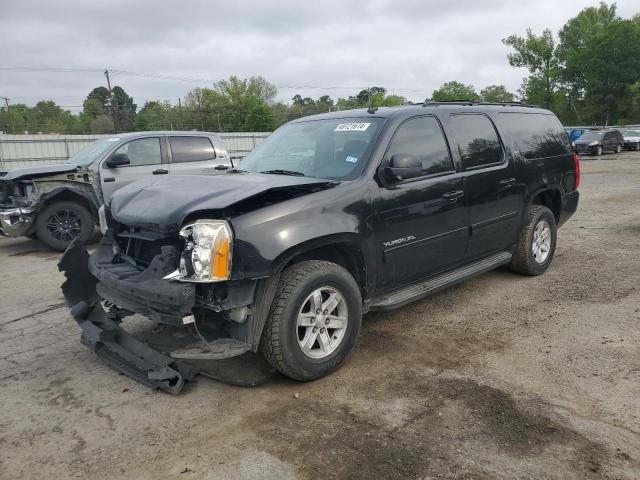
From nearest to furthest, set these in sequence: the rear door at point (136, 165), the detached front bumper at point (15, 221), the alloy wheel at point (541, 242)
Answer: the alloy wheel at point (541, 242) < the detached front bumper at point (15, 221) < the rear door at point (136, 165)

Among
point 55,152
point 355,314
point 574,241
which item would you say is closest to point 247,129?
point 55,152

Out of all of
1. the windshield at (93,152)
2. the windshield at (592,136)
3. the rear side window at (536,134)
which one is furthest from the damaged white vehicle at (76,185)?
the windshield at (592,136)

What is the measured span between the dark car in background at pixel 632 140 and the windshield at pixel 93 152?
3473 cm

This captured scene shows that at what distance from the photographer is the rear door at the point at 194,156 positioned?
9273mm

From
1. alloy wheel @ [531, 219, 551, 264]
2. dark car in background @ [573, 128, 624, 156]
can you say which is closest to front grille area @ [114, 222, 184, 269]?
alloy wheel @ [531, 219, 551, 264]

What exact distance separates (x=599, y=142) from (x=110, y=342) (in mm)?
33641

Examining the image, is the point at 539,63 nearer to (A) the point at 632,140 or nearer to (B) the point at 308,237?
(A) the point at 632,140

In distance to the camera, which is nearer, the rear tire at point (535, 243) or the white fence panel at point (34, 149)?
the rear tire at point (535, 243)

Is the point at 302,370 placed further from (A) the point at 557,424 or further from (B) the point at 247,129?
(B) the point at 247,129

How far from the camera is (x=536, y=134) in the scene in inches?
229

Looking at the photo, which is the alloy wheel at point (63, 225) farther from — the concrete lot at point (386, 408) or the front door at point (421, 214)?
the front door at point (421, 214)

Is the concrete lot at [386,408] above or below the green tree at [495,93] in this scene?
below

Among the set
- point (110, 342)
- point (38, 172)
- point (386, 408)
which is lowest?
point (386, 408)

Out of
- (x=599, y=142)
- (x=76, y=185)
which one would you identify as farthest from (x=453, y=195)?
(x=599, y=142)
